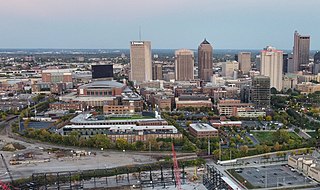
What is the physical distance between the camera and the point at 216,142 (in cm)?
2138

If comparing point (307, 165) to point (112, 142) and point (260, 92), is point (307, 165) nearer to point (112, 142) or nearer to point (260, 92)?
point (112, 142)

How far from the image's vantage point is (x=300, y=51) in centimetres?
6391

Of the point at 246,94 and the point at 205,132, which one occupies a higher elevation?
the point at 246,94

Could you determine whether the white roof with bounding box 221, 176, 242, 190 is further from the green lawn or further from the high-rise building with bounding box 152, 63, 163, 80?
the high-rise building with bounding box 152, 63, 163, 80

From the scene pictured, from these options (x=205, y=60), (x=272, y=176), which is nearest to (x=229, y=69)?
(x=205, y=60)

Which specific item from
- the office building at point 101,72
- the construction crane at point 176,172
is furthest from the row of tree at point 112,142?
the office building at point 101,72

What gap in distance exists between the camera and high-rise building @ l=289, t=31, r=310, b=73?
63438mm

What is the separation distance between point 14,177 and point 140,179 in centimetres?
538

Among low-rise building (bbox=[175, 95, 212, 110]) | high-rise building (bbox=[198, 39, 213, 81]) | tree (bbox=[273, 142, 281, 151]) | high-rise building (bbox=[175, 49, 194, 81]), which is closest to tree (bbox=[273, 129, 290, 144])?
tree (bbox=[273, 142, 281, 151])

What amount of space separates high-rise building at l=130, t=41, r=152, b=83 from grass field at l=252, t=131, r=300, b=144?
27420 mm

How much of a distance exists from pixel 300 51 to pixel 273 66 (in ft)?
75.4

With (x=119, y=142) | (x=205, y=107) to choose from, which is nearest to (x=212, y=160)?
(x=119, y=142)

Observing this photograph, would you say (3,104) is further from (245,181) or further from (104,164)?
(245,181)

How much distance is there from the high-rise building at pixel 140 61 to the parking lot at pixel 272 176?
112ft
